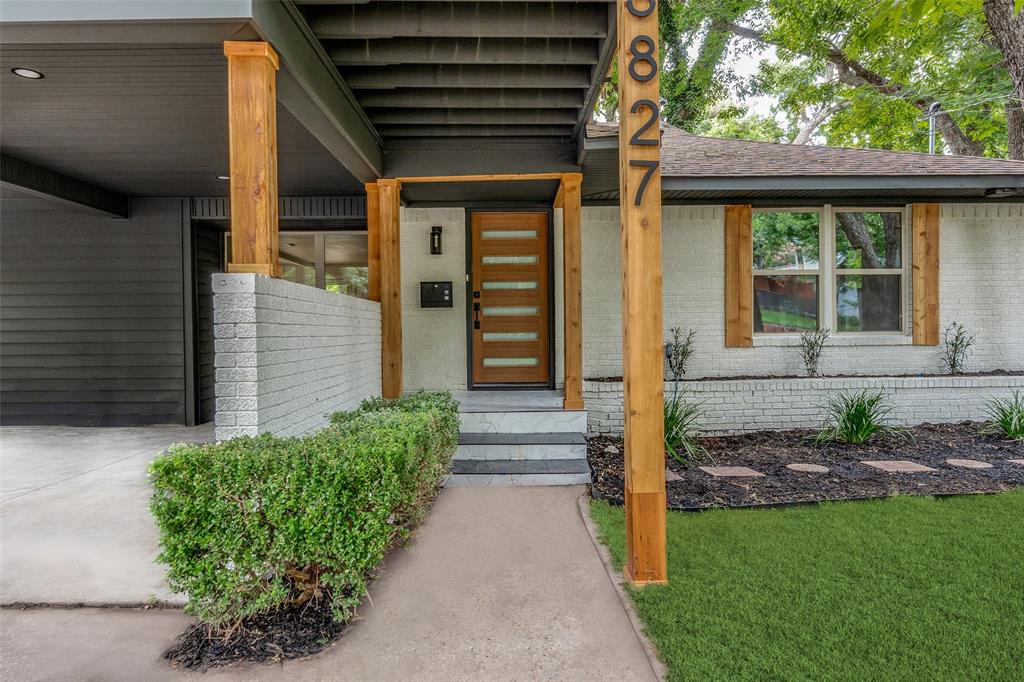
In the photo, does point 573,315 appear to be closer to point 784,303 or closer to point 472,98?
point 472,98

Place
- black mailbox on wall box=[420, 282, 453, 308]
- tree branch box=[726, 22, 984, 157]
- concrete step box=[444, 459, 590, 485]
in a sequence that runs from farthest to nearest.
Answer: tree branch box=[726, 22, 984, 157]
black mailbox on wall box=[420, 282, 453, 308]
concrete step box=[444, 459, 590, 485]

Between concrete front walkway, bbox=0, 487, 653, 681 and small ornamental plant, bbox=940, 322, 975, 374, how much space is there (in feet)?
19.3

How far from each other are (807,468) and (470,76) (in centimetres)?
412

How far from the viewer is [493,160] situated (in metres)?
4.98

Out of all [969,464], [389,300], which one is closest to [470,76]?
[389,300]

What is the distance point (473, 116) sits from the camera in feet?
14.8

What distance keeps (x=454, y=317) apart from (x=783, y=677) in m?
5.08

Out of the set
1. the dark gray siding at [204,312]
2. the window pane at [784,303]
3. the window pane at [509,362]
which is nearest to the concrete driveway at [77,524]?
the dark gray siding at [204,312]

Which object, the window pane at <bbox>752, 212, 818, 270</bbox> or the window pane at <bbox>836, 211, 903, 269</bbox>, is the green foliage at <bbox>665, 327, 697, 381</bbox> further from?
the window pane at <bbox>836, 211, 903, 269</bbox>

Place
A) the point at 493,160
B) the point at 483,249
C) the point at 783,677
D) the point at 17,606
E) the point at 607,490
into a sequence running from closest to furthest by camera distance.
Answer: the point at 783,677 < the point at 17,606 < the point at 607,490 < the point at 493,160 < the point at 483,249

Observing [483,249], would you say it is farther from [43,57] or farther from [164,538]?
[164,538]

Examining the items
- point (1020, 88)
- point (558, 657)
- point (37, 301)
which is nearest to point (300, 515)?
point (558, 657)

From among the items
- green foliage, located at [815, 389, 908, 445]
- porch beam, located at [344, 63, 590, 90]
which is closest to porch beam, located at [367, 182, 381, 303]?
porch beam, located at [344, 63, 590, 90]

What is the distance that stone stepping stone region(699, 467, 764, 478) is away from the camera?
4512 millimetres
